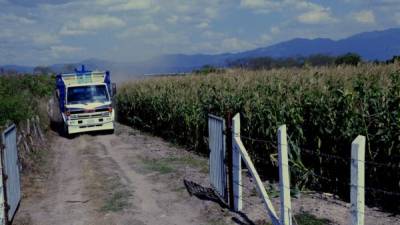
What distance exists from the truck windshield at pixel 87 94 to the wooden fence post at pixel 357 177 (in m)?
19.1

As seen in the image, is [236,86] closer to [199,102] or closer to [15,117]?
[199,102]

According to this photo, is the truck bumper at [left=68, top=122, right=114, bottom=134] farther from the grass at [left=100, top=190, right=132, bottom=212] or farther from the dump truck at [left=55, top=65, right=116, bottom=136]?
the grass at [left=100, top=190, right=132, bottom=212]

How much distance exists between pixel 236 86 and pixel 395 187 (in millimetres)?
7166

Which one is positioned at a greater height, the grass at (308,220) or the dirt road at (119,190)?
the grass at (308,220)

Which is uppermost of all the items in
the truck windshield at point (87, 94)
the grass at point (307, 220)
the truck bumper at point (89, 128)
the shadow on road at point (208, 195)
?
the truck windshield at point (87, 94)

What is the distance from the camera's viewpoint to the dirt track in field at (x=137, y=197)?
27.5 ft

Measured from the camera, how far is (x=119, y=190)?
1094 centimetres

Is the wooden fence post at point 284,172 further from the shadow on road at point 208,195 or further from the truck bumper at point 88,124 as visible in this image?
the truck bumper at point 88,124

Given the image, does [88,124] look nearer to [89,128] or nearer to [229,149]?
[89,128]

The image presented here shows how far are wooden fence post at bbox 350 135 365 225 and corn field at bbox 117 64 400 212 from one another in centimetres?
207

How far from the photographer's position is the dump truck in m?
22.6

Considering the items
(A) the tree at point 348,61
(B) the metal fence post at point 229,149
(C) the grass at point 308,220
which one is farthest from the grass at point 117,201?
(A) the tree at point 348,61

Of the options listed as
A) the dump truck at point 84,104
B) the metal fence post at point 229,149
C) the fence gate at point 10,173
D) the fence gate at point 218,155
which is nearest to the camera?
the fence gate at point 10,173

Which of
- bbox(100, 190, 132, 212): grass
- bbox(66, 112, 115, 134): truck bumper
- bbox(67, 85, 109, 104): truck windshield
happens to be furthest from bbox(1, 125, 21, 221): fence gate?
bbox(67, 85, 109, 104): truck windshield
